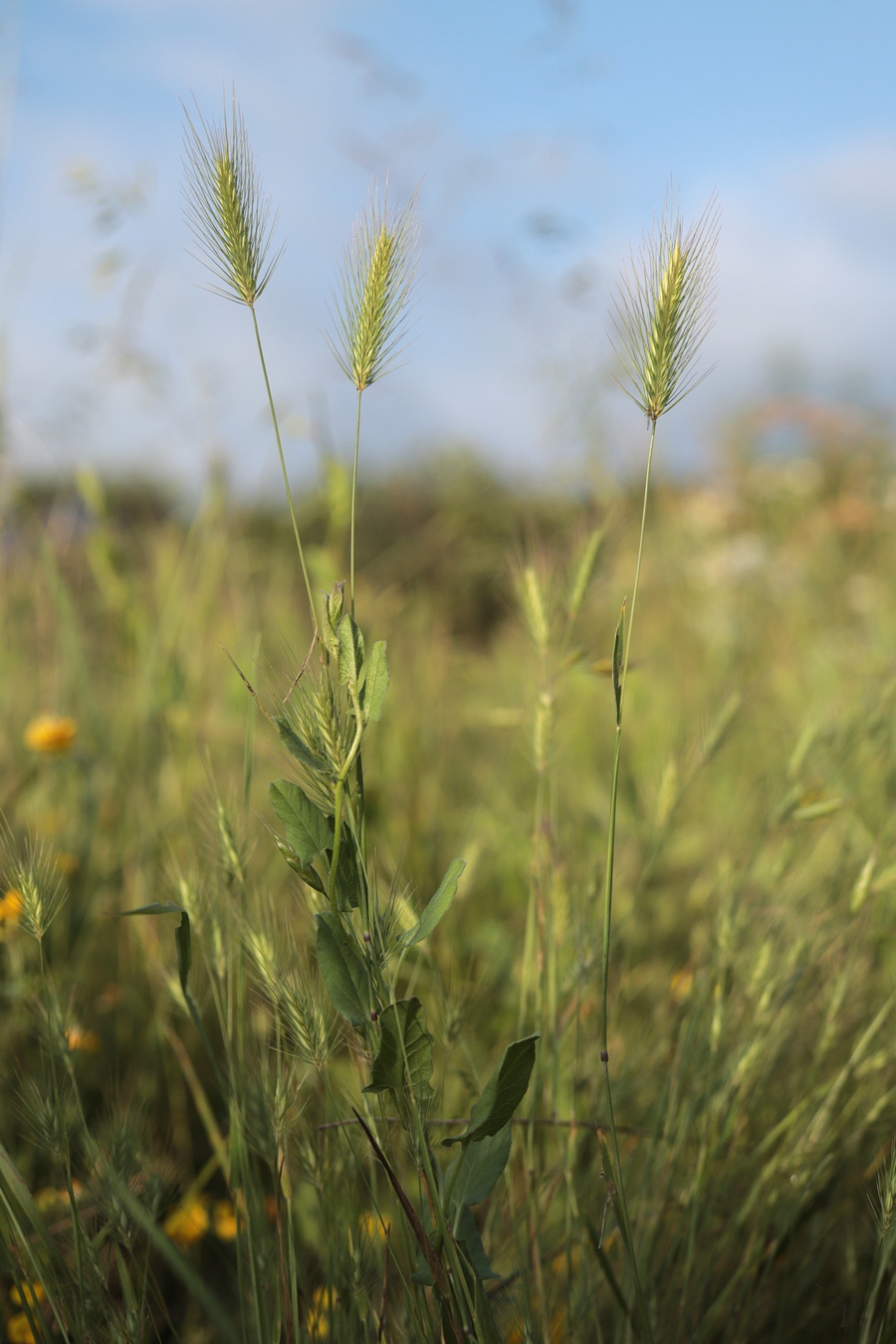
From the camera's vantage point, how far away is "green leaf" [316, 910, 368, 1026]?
0.46 metres

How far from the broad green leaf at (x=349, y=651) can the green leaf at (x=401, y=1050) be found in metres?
0.15

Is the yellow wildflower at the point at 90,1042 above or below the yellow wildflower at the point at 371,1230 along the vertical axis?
below

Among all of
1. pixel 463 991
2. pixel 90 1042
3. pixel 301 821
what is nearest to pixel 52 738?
pixel 90 1042

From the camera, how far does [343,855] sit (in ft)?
1.56

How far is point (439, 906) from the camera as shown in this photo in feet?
1.53

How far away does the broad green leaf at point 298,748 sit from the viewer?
0.46 metres

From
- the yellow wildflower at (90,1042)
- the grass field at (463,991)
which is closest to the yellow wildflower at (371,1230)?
the grass field at (463,991)

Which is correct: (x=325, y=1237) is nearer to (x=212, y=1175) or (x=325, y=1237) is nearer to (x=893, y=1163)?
(x=893, y=1163)

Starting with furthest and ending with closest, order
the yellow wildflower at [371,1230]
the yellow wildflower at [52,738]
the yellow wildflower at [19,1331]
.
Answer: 1. the yellow wildflower at [52,738]
2. the yellow wildflower at [19,1331]
3. the yellow wildflower at [371,1230]

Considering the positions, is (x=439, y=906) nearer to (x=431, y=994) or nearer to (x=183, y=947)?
(x=183, y=947)

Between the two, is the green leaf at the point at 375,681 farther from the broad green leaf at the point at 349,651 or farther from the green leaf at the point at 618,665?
the green leaf at the point at 618,665

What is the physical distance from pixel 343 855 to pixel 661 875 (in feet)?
3.56

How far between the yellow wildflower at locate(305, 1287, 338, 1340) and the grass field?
1cm


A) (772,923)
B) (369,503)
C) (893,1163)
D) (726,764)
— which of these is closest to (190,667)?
(726,764)
